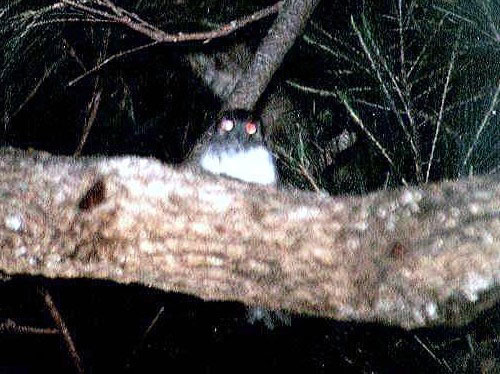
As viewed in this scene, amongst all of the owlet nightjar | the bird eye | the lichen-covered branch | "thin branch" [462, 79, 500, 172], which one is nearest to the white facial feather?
the owlet nightjar

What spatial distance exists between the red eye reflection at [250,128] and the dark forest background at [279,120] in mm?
272

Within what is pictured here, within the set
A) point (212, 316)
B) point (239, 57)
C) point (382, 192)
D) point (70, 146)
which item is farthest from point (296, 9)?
point (212, 316)

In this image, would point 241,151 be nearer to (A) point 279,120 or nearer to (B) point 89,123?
(A) point 279,120

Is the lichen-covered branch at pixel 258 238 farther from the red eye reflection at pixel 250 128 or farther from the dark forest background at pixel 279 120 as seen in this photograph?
the red eye reflection at pixel 250 128

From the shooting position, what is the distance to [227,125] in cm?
260

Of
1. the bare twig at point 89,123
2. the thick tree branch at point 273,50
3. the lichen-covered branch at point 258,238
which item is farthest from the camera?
the bare twig at point 89,123

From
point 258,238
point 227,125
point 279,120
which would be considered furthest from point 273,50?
point 258,238

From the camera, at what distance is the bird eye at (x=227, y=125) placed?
2551 millimetres

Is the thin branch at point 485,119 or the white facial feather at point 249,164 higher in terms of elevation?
the thin branch at point 485,119

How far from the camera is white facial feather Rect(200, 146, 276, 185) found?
2.90 m

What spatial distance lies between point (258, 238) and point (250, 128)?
1.55 m

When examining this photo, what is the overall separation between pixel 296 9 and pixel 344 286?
159 centimetres

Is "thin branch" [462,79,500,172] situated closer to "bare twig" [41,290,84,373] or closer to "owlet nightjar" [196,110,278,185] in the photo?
"owlet nightjar" [196,110,278,185]

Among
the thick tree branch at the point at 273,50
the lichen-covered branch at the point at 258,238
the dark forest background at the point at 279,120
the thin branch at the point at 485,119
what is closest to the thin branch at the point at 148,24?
the dark forest background at the point at 279,120
